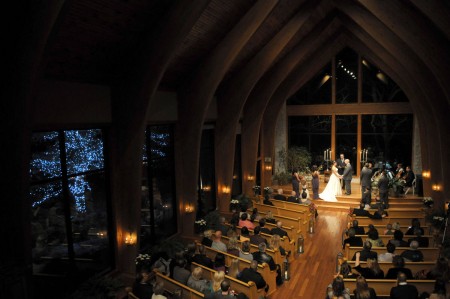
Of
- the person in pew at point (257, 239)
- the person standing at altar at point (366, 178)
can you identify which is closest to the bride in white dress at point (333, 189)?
the person standing at altar at point (366, 178)

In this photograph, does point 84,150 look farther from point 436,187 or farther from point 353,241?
point 436,187

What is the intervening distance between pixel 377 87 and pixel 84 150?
54.0ft

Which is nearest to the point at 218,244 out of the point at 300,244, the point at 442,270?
the point at 300,244

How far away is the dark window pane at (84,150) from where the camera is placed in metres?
7.74

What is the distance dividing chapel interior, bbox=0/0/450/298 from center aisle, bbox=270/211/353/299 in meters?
0.17

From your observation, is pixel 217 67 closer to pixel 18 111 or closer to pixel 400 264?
pixel 18 111

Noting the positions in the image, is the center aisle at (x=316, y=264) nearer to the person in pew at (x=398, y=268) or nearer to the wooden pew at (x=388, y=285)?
the wooden pew at (x=388, y=285)

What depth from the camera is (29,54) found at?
499 cm

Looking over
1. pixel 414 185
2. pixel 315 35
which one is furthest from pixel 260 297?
pixel 414 185

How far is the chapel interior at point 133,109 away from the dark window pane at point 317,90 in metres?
4.54

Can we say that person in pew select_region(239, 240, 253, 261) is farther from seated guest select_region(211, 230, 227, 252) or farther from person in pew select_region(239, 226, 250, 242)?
person in pew select_region(239, 226, 250, 242)

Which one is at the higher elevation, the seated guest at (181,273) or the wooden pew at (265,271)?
the seated guest at (181,273)

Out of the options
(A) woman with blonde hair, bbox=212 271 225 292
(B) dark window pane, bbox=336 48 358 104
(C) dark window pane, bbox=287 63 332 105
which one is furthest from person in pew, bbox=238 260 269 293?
(B) dark window pane, bbox=336 48 358 104

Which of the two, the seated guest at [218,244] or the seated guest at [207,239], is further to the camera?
the seated guest at [207,239]
